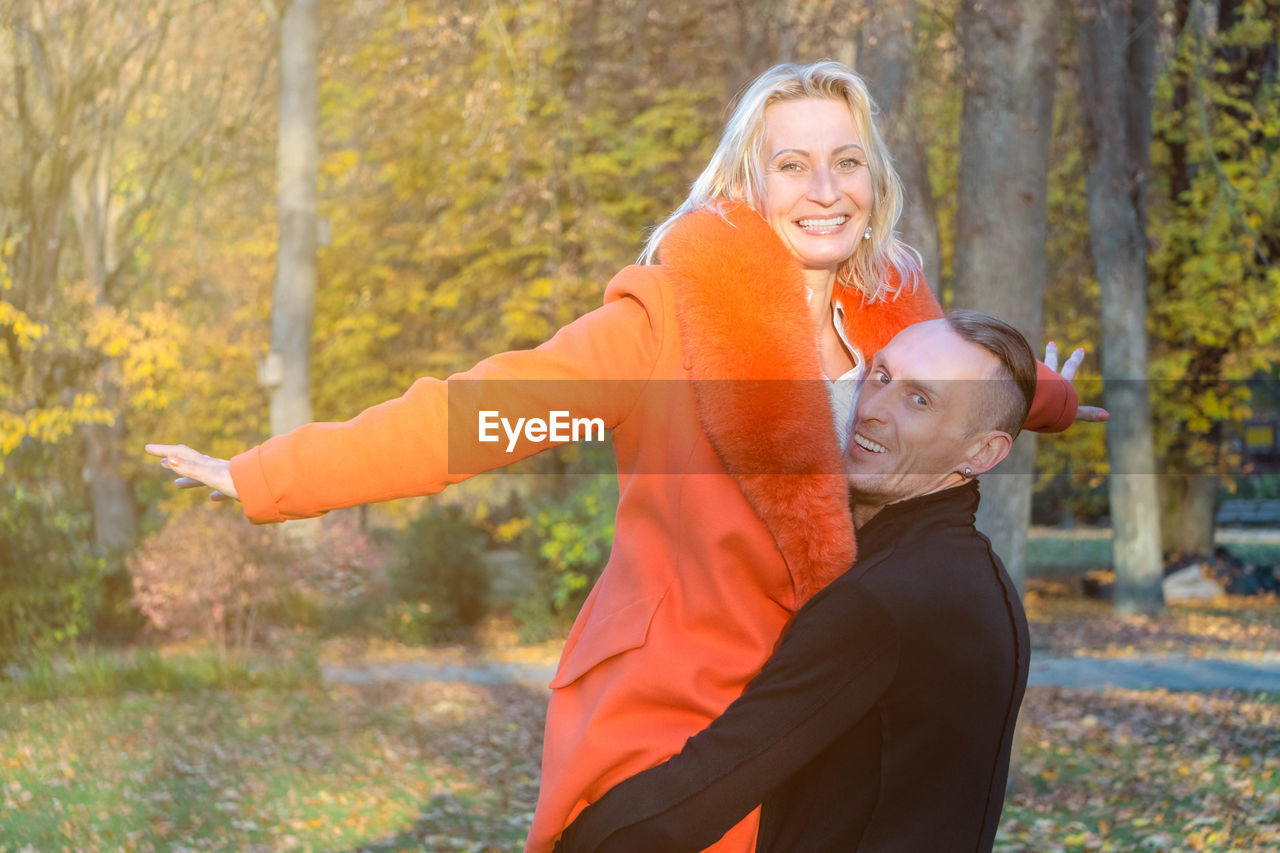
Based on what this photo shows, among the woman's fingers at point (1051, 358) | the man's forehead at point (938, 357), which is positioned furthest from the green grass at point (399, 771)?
the man's forehead at point (938, 357)

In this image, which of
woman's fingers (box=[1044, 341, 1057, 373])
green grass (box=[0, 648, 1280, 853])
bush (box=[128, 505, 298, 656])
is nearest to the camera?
woman's fingers (box=[1044, 341, 1057, 373])

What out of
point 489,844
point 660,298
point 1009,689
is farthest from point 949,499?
point 489,844

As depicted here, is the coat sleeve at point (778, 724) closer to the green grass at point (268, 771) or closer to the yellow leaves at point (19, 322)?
the green grass at point (268, 771)

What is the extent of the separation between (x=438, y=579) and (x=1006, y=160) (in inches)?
426

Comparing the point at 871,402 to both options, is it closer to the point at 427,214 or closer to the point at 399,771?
the point at 399,771

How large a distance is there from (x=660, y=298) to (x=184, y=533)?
37.5 ft

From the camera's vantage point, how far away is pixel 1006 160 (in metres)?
7.38

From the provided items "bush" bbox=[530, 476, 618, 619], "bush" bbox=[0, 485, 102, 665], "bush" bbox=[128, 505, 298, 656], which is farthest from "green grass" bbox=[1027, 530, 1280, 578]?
"bush" bbox=[0, 485, 102, 665]

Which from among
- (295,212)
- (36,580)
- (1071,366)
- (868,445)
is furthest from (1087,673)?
(868,445)

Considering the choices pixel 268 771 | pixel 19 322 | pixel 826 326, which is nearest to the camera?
pixel 826 326

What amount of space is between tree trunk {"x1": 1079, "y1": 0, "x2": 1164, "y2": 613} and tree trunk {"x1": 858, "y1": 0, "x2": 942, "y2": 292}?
222 inches

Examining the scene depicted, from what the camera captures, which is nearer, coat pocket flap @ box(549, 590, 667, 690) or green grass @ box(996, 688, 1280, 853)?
coat pocket flap @ box(549, 590, 667, 690)

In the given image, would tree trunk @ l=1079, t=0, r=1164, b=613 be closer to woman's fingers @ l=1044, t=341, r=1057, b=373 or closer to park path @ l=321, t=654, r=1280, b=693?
park path @ l=321, t=654, r=1280, b=693

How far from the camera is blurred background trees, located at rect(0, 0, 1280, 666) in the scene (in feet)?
46.8
